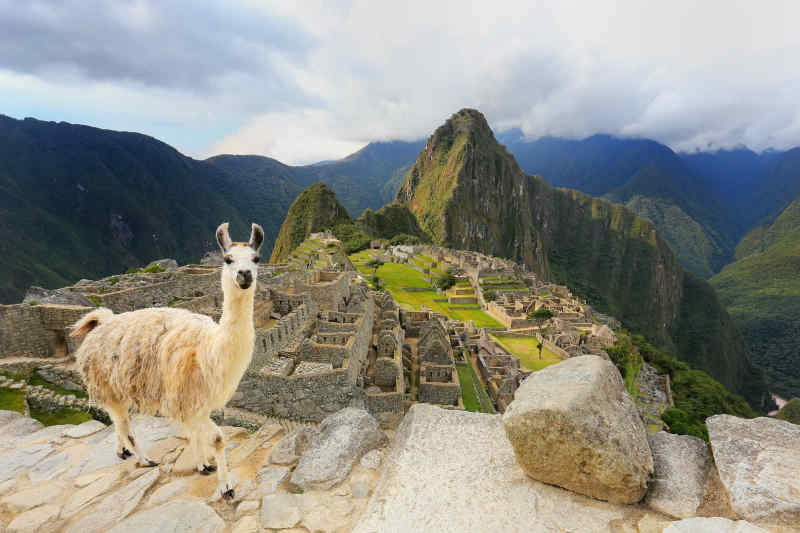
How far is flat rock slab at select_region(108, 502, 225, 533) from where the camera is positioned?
2.77 metres

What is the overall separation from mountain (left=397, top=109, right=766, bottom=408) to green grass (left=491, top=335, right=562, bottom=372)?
4069 inches

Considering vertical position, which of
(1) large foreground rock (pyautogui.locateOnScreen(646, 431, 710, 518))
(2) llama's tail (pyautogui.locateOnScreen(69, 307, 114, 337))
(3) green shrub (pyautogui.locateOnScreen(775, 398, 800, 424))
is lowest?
(3) green shrub (pyautogui.locateOnScreen(775, 398, 800, 424))

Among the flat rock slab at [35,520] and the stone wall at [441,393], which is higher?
the flat rock slab at [35,520]

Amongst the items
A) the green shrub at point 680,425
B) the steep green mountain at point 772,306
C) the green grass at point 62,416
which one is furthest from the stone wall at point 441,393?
the steep green mountain at point 772,306

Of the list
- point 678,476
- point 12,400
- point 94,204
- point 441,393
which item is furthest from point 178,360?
point 94,204

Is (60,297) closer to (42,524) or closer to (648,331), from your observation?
(42,524)

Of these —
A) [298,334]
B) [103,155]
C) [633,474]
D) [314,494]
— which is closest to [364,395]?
[298,334]

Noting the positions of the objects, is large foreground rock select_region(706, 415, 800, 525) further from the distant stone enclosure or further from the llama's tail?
the distant stone enclosure

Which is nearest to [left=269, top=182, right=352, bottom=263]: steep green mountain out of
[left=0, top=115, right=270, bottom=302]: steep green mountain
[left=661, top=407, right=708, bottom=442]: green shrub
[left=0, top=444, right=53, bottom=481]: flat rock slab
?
[left=0, top=115, right=270, bottom=302]: steep green mountain

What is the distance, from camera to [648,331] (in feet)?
431

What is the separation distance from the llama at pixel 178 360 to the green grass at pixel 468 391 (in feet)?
47.3

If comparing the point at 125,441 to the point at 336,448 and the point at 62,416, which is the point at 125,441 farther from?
the point at 62,416

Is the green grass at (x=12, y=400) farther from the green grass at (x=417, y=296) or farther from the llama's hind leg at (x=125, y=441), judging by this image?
the green grass at (x=417, y=296)

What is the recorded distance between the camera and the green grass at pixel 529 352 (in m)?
28.2
